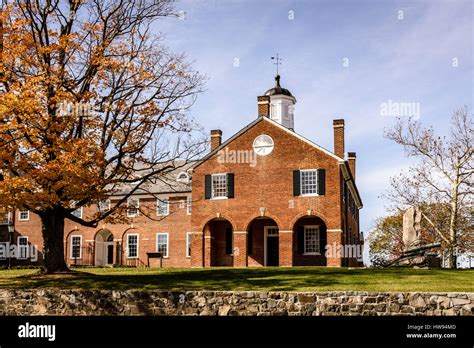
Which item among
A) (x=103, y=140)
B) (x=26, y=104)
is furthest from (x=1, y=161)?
(x=103, y=140)

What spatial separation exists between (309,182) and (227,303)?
16277mm

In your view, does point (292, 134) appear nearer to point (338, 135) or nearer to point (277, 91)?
point (338, 135)

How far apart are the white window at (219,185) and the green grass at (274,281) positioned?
10.8 m

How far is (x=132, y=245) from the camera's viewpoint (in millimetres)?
43625

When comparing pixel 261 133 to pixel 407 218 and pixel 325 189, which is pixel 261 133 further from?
pixel 407 218

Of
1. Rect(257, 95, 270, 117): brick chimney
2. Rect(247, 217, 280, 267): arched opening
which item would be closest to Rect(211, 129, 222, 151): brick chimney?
Rect(257, 95, 270, 117): brick chimney

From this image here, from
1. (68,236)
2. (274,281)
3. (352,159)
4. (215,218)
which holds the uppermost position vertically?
(352,159)

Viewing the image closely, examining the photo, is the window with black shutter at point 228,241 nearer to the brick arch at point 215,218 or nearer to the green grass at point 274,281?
the brick arch at point 215,218

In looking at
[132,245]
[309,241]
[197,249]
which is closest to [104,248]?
[132,245]

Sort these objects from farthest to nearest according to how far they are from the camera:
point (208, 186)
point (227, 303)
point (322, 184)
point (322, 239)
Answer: point (208, 186) < point (322, 239) < point (322, 184) < point (227, 303)

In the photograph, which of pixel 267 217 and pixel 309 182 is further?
pixel 267 217

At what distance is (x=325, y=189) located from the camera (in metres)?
32.9
